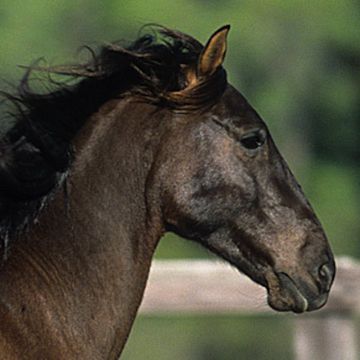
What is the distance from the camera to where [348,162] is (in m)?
21.2

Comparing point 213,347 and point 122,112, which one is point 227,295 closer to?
point 122,112

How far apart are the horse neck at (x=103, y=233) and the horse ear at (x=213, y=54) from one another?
246 mm

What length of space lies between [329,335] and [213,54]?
145 inches

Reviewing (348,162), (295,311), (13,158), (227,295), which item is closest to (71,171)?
(13,158)

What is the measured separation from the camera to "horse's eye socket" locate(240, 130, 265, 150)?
526 centimetres

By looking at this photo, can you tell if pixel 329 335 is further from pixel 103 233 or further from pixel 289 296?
pixel 103 233

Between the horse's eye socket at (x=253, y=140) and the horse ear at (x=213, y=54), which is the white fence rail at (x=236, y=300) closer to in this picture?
the horse's eye socket at (x=253, y=140)

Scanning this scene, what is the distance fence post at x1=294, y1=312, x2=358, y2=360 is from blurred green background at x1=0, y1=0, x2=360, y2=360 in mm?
7821

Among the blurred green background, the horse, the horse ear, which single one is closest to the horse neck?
the horse

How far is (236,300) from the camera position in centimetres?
841

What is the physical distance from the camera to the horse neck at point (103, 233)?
506 cm

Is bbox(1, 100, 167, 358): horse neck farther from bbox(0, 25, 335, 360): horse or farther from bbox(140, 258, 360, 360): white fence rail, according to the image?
bbox(140, 258, 360, 360): white fence rail

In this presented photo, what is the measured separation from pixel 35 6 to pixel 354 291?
465 inches

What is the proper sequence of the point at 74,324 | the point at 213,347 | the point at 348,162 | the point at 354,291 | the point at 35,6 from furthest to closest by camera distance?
the point at 348,162 < the point at 35,6 < the point at 213,347 < the point at 354,291 < the point at 74,324
